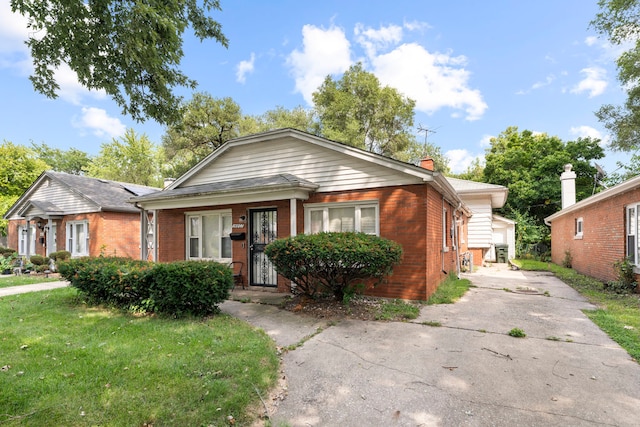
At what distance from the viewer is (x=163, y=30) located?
4.40m

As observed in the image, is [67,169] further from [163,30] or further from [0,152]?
[163,30]


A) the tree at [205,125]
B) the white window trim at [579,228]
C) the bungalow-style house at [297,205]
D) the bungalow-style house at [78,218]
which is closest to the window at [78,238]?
the bungalow-style house at [78,218]

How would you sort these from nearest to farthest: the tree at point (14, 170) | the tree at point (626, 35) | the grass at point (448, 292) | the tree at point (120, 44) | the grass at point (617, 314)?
1. the tree at point (120, 44)
2. the grass at point (617, 314)
3. the grass at point (448, 292)
4. the tree at point (626, 35)
5. the tree at point (14, 170)

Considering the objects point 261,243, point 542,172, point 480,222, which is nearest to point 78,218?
point 261,243

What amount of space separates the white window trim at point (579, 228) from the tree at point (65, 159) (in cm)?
5395

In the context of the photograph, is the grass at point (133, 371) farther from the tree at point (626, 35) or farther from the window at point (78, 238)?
the tree at point (626, 35)

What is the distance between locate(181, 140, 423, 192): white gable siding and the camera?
7945 mm

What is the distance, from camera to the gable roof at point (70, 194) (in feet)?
51.0

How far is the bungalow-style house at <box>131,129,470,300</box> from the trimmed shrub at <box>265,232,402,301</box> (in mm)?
1183

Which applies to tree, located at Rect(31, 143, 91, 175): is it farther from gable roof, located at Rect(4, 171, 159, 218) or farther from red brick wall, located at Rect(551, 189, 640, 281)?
red brick wall, located at Rect(551, 189, 640, 281)

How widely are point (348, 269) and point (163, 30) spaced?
16.5ft

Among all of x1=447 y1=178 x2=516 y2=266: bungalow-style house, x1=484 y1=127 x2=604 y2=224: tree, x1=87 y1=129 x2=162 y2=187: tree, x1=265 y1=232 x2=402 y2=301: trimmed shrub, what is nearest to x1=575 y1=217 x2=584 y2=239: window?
x1=447 y1=178 x2=516 y2=266: bungalow-style house

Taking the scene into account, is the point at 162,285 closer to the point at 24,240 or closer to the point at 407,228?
the point at 407,228

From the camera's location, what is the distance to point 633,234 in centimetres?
862
